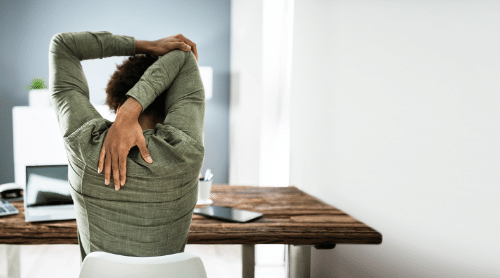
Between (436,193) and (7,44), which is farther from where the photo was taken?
(7,44)

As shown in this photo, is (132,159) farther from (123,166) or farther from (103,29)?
(103,29)

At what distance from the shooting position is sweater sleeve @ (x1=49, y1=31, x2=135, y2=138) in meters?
0.75

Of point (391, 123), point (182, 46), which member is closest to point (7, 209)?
point (182, 46)

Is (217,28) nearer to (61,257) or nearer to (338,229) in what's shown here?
(61,257)

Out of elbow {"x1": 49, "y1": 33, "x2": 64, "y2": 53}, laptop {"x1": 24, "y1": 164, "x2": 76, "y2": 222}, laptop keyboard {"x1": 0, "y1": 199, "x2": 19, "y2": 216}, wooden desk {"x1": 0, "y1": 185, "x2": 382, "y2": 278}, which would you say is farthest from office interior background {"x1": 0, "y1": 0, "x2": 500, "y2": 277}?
laptop keyboard {"x1": 0, "y1": 199, "x2": 19, "y2": 216}

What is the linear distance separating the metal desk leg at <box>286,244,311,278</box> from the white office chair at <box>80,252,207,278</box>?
72cm

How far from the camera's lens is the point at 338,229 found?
1.13 meters

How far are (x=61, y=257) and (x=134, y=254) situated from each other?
247 centimetres

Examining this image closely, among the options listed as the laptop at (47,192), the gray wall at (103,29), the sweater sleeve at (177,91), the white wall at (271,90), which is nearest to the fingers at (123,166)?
the sweater sleeve at (177,91)

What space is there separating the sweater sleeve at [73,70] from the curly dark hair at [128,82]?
0.14 feet

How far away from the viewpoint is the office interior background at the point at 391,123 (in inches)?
35.0

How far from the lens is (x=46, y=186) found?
4.37 ft

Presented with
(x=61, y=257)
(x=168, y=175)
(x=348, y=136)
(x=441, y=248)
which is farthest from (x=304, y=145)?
(x=61, y=257)

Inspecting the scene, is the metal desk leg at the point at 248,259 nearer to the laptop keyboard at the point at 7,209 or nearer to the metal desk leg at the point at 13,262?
the laptop keyboard at the point at 7,209
